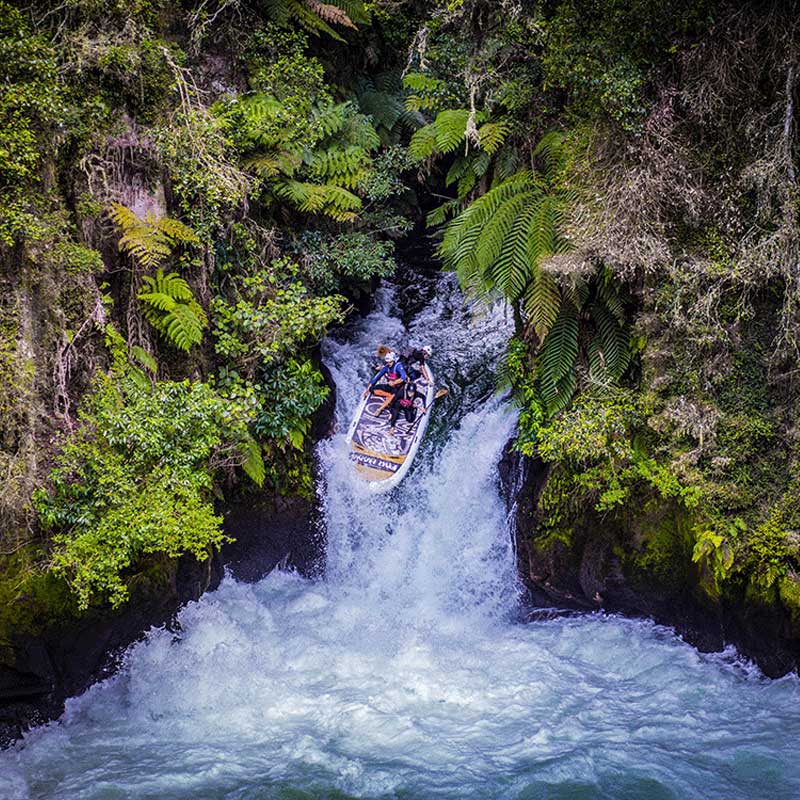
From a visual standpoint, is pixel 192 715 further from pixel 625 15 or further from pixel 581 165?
pixel 625 15

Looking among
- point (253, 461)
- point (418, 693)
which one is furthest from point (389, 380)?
point (418, 693)

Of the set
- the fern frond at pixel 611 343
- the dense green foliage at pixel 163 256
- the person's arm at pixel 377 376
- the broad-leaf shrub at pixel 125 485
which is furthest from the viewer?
the person's arm at pixel 377 376

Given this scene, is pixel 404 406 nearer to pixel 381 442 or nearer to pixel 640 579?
pixel 381 442

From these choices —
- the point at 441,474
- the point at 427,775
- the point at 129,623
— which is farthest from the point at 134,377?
the point at 427,775

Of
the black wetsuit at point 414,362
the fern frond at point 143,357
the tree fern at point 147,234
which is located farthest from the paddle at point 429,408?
the tree fern at point 147,234

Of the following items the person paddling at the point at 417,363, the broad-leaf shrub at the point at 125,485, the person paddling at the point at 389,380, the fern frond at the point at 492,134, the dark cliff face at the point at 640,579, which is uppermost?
the fern frond at the point at 492,134

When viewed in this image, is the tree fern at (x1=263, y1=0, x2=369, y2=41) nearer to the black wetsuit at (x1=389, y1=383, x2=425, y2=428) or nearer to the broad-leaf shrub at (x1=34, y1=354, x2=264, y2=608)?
the black wetsuit at (x1=389, y1=383, x2=425, y2=428)

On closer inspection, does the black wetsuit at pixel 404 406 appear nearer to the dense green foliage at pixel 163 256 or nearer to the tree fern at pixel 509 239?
the dense green foliage at pixel 163 256

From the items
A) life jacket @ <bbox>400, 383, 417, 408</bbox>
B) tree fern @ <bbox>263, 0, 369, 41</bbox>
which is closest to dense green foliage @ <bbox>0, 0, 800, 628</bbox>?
tree fern @ <bbox>263, 0, 369, 41</bbox>
